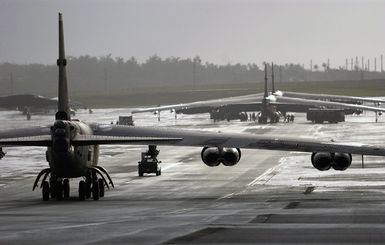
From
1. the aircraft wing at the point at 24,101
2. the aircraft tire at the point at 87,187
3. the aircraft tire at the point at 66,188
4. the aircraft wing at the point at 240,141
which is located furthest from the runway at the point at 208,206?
the aircraft wing at the point at 24,101

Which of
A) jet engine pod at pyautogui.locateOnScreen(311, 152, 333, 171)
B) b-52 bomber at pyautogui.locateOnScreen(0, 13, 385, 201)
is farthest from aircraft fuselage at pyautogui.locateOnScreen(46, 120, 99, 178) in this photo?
jet engine pod at pyautogui.locateOnScreen(311, 152, 333, 171)

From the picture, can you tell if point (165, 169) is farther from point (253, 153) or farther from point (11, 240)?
point (11, 240)

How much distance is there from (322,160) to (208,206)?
16.9 feet

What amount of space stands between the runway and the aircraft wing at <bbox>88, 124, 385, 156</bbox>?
1887 millimetres

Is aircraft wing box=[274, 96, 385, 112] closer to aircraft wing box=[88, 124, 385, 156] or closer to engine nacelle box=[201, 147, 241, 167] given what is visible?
engine nacelle box=[201, 147, 241, 167]

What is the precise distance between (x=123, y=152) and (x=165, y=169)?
56.6ft

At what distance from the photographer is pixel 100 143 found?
3628cm

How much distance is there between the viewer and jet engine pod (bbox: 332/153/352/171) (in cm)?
3778

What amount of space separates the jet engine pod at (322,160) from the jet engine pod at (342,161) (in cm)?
21

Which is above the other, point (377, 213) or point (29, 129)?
point (29, 129)

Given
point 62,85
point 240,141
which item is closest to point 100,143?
point 240,141

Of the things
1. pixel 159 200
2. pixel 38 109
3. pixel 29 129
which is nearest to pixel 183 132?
pixel 159 200

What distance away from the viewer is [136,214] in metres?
32.3

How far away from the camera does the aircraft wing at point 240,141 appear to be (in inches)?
1447
